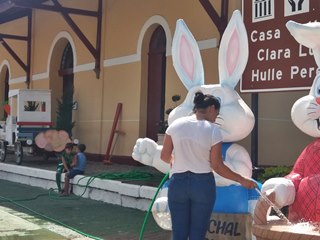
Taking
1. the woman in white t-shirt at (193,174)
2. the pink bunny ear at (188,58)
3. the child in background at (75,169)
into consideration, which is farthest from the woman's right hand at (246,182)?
the child in background at (75,169)

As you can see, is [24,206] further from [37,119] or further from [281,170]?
[37,119]

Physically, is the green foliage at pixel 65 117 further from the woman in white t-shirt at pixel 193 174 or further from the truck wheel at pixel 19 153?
the woman in white t-shirt at pixel 193 174

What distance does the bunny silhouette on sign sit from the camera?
15.5 feet

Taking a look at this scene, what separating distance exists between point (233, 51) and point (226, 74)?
246mm

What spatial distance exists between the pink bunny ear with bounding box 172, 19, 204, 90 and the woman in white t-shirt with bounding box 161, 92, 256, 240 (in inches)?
52.9

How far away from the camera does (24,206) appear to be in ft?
28.5

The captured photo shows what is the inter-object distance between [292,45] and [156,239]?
111 inches

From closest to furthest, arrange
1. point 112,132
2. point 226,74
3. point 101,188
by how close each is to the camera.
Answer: point 226,74 → point 101,188 → point 112,132

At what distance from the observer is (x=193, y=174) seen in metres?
3.82

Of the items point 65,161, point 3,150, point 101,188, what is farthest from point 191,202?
point 3,150

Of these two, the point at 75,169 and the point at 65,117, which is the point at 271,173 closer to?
the point at 75,169

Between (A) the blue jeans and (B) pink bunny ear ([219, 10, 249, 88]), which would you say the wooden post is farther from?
(A) the blue jeans

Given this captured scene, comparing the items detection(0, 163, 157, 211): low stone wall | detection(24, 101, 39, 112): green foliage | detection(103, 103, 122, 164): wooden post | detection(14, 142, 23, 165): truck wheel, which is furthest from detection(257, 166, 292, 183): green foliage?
detection(24, 101, 39, 112): green foliage

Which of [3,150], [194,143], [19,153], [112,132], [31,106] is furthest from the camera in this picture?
[3,150]
